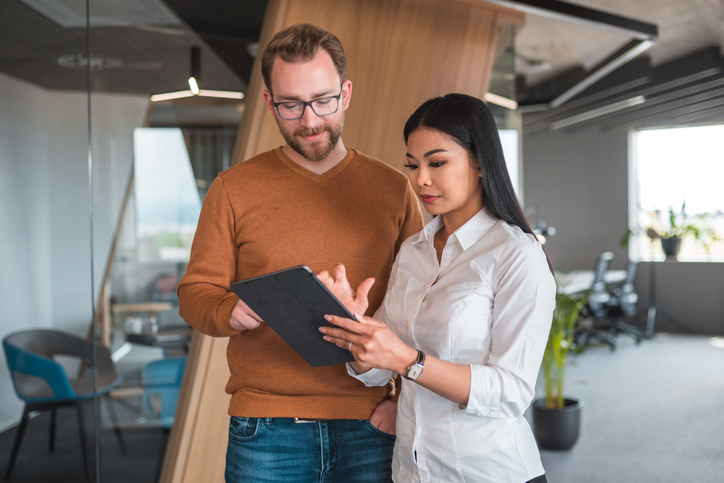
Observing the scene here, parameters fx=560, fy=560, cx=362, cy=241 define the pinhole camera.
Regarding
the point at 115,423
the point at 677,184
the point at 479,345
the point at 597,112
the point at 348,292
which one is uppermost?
the point at 597,112

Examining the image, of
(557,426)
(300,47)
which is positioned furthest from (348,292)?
(557,426)

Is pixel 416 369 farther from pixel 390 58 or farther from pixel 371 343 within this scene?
pixel 390 58

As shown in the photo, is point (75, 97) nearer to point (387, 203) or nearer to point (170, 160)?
point (170, 160)

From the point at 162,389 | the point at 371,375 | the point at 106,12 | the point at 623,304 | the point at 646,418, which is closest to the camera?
the point at 371,375

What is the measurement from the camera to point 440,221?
139cm

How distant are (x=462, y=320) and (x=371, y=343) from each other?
0.22 meters

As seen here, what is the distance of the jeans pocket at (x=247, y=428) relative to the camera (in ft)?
4.47

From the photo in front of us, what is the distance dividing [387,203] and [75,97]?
196cm

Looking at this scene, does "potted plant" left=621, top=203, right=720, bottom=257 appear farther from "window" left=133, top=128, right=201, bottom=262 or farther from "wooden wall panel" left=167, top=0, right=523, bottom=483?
"window" left=133, top=128, right=201, bottom=262

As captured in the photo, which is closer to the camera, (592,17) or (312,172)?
(312,172)

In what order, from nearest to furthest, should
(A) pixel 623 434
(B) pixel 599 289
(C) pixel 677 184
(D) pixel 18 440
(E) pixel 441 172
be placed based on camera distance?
(E) pixel 441 172 → (D) pixel 18 440 → (A) pixel 623 434 → (B) pixel 599 289 → (C) pixel 677 184

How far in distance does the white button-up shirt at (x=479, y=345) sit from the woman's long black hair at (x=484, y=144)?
4 cm

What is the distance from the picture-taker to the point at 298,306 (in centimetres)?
105

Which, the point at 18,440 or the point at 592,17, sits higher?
the point at 592,17
